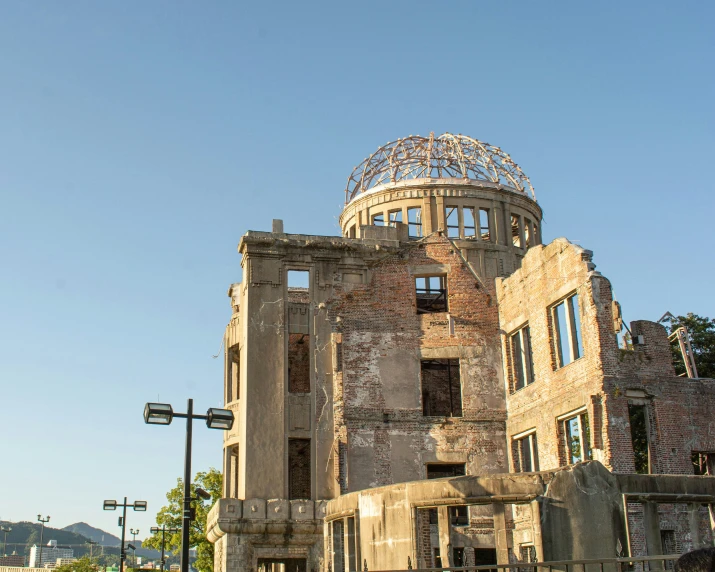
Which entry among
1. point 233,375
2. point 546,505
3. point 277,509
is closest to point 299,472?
point 277,509

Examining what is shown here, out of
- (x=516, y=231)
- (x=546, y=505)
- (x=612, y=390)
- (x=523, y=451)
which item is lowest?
(x=546, y=505)

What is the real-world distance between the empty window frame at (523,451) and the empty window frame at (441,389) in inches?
109

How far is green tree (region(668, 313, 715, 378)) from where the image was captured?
119 feet

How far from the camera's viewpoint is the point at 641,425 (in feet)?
117

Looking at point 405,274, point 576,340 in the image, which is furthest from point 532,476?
point 405,274

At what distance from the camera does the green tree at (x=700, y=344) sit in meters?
36.2

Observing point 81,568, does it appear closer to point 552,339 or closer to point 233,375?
point 233,375

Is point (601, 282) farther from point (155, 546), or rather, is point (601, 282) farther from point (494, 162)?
point (155, 546)

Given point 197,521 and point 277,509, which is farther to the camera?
point 197,521

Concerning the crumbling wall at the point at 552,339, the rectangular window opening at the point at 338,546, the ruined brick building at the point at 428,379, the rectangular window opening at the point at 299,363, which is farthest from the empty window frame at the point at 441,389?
the rectangular window opening at the point at 338,546

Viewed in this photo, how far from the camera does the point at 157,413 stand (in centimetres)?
1391

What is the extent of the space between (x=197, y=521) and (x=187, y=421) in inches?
1246

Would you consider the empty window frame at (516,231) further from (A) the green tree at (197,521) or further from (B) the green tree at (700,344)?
(A) the green tree at (197,521)

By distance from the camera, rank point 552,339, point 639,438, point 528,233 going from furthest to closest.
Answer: point 639,438, point 528,233, point 552,339
